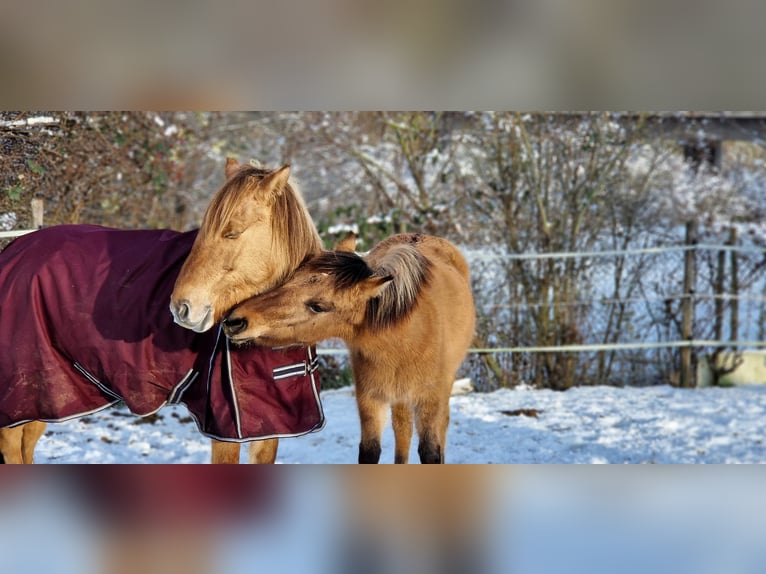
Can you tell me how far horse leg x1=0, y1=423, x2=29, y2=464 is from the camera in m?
3.35

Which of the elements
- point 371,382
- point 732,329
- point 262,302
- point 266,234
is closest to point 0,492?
point 262,302

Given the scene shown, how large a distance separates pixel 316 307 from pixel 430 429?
91 cm

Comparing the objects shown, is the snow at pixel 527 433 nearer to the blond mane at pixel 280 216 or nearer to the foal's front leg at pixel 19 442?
the foal's front leg at pixel 19 442

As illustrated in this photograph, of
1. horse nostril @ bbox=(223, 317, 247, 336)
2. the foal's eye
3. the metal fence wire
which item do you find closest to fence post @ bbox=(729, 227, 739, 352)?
the metal fence wire

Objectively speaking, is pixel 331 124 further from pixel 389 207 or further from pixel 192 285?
pixel 192 285

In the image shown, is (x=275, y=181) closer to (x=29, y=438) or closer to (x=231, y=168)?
(x=231, y=168)

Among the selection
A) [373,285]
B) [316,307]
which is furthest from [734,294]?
[316,307]

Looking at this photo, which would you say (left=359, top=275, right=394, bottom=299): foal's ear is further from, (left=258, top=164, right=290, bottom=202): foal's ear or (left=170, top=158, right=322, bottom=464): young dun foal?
(left=258, top=164, right=290, bottom=202): foal's ear

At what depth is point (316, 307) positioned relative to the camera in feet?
9.53

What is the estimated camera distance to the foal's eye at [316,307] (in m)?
2.88

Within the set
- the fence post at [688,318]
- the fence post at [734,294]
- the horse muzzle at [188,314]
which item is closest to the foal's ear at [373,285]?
the horse muzzle at [188,314]

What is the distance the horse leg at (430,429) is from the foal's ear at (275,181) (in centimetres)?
127

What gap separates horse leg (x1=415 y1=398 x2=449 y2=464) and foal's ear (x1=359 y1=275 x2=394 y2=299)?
69 cm
